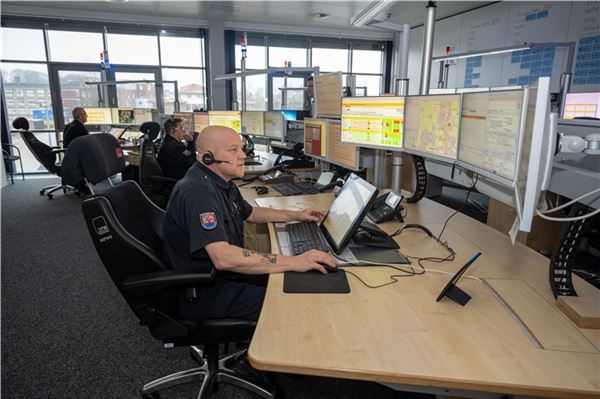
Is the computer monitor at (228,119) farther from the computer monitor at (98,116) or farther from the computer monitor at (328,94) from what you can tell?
the computer monitor at (98,116)

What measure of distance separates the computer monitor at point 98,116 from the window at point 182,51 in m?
1.78

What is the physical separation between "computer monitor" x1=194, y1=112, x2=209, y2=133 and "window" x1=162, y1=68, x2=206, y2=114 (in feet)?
9.29

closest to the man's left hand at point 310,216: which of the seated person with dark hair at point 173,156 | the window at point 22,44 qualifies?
the seated person with dark hair at point 173,156

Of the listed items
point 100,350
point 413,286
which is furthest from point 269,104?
point 413,286

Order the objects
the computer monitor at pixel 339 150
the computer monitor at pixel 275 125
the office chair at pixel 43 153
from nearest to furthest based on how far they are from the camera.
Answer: the computer monitor at pixel 339 150, the computer monitor at pixel 275 125, the office chair at pixel 43 153

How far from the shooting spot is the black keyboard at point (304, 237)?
156 centimetres

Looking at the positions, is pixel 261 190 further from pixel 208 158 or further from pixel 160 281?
pixel 160 281

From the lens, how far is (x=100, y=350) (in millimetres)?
2021

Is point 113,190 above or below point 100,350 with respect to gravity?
above

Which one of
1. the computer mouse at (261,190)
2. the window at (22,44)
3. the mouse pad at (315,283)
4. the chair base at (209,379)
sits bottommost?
the chair base at (209,379)

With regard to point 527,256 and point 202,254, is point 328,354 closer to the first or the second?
point 202,254

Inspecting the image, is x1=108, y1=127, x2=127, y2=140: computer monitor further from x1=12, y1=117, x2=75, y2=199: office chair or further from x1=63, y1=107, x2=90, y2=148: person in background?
x1=12, y1=117, x2=75, y2=199: office chair

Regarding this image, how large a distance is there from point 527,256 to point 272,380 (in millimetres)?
1188

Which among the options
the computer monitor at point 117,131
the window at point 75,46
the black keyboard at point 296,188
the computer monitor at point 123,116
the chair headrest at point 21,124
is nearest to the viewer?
the black keyboard at point 296,188
